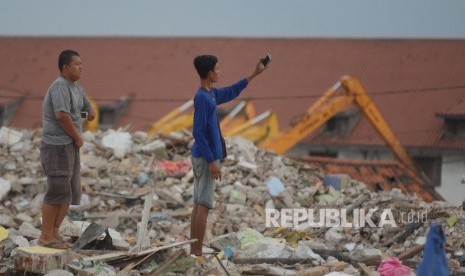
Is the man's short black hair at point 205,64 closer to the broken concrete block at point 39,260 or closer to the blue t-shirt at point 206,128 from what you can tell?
the blue t-shirt at point 206,128

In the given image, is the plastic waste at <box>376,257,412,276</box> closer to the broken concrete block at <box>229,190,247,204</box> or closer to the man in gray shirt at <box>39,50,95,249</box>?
the man in gray shirt at <box>39,50,95,249</box>

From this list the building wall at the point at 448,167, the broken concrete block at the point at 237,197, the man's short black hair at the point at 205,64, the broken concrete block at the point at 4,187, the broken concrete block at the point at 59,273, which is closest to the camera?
the broken concrete block at the point at 59,273

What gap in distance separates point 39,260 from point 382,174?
1646 centimetres

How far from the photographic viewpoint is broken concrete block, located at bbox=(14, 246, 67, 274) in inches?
259

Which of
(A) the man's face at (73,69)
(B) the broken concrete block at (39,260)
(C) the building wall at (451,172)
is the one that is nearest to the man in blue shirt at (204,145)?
(A) the man's face at (73,69)

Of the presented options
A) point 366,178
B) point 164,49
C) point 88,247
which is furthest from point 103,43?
point 88,247

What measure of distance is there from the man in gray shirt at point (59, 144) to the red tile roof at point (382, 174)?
510 inches

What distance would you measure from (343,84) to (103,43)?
17752 mm

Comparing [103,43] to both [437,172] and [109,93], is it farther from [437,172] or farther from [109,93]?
[437,172]

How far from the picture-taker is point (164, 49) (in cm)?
3769

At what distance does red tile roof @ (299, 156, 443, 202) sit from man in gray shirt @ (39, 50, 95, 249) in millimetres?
12952

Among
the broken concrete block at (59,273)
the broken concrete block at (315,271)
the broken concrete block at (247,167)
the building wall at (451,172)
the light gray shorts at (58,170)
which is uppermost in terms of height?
the building wall at (451,172)

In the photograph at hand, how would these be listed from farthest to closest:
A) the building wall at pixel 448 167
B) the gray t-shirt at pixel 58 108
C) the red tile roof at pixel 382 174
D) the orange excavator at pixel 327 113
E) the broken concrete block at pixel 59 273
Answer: the building wall at pixel 448 167 < the orange excavator at pixel 327 113 < the red tile roof at pixel 382 174 < the gray t-shirt at pixel 58 108 < the broken concrete block at pixel 59 273

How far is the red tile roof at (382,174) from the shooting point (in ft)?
68.4
